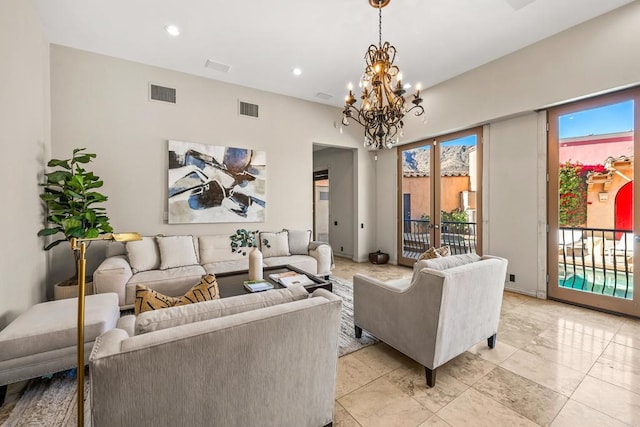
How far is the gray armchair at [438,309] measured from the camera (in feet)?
6.20

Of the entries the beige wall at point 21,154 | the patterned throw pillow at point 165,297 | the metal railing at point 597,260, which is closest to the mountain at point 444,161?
the metal railing at point 597,260

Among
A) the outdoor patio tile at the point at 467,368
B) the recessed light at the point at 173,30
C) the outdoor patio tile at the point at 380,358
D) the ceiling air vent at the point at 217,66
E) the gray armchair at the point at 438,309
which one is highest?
the ceiling air vent at the point at 217,66

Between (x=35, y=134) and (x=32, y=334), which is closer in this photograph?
(x=32, y=334)

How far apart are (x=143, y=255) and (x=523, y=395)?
13.4ft

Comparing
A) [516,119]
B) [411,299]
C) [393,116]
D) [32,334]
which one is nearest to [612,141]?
[516,119]

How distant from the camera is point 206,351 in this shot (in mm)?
1059

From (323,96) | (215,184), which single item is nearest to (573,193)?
(323,96)

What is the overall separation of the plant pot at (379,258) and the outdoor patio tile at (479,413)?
13.4 ft

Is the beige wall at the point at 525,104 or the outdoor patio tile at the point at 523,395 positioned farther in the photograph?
the beige wall at the point at 525,104

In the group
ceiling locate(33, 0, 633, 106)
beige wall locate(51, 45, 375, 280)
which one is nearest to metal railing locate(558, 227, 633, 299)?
ceiling locate(33, 0, 633, 106)

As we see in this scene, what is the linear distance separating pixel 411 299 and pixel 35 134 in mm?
4090

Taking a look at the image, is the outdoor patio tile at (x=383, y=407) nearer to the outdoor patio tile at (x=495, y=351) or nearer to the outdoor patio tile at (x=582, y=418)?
the outdoor patio tile at (x=582, y=418)

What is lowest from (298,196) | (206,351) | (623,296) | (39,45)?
(623,296)

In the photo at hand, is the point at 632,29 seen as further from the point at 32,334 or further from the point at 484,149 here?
the point at 32,334
